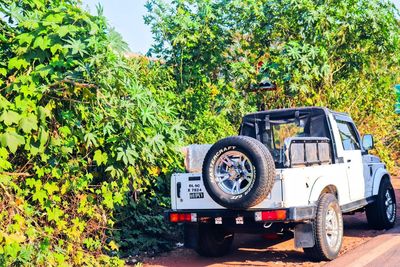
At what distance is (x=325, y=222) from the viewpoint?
7117 millimetres

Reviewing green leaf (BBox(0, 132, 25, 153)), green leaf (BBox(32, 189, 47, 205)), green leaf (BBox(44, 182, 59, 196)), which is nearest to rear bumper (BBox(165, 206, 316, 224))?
green leaf (BBox(44, 182, 59, 196))

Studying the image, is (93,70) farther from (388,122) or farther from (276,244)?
(388,122)

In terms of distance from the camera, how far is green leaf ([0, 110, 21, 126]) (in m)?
5.97

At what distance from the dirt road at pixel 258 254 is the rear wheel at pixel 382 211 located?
0.50 feet

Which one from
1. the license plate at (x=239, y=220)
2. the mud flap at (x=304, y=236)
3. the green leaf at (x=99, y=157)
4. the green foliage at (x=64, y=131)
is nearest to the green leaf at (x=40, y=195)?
the green foliage at (x=64, y=131)

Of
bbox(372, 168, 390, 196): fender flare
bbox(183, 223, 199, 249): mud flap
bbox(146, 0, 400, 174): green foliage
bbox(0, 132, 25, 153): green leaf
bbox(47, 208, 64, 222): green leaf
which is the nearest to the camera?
bbox(0, 132, 25, 153): green leaf

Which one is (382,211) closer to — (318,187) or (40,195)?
(318,187)

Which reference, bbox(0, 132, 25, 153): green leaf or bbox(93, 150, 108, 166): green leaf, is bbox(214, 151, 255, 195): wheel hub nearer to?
bbox(93, 150, 108, 166): green leaf

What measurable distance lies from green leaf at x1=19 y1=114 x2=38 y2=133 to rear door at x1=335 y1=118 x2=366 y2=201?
4543 mm

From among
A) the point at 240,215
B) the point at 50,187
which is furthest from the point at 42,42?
the point at 240,215

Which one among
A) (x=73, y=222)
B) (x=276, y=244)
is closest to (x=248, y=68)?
(x=276, y=244)

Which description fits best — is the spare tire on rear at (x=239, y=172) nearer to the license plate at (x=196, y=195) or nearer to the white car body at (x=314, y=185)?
the white car body at (x=314, y=185)

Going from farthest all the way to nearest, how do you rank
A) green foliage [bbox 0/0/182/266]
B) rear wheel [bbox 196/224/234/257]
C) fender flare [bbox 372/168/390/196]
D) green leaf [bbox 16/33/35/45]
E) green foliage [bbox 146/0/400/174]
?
1. green foliage [bbox 146/0/400/174]
2. fender flare [bbox 372/168/390/196]
3. rear wheel [bbox 196/224/234/257]
4. green leaf [bbox 16/33/35/45]
5. green foliage [bbox 0/0/182/266]

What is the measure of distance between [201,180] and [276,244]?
7.80ft
